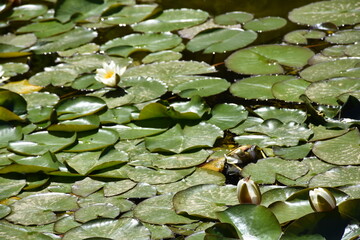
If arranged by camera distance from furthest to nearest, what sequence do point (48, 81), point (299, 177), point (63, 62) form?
point (63, 62) → point (48, 81) → point (299, 177)

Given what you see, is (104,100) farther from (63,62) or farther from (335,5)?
(335,5)

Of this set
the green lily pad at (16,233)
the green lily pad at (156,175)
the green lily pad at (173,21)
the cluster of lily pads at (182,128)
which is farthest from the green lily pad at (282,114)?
the green lily pad at (173,21)

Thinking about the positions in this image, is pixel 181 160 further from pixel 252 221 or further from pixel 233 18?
pixel 233 18

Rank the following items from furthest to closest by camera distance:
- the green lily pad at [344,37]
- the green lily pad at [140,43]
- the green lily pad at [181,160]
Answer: the green lily pad at [140,43], the green lily pad at [344,37], the green lily pad at [181,160]

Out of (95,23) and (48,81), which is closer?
(48,81)

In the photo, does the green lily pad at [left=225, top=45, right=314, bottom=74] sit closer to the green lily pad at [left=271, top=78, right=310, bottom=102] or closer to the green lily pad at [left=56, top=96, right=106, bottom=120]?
the green lily pad at [left=271, top=78, right=310, bottom=102]

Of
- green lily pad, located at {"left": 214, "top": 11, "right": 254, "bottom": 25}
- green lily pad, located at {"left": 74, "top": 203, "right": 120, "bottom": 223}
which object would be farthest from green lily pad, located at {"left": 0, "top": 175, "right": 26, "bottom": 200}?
green lily pad, located at {"left": 214, "top": 11, "right": 254, "bottom": 25}

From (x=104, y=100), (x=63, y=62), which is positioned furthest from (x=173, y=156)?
(x=63, y=62)

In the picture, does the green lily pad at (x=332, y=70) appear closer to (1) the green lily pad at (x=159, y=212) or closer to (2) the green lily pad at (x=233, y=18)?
(2) the green lily pad at (x=233, y=18)
